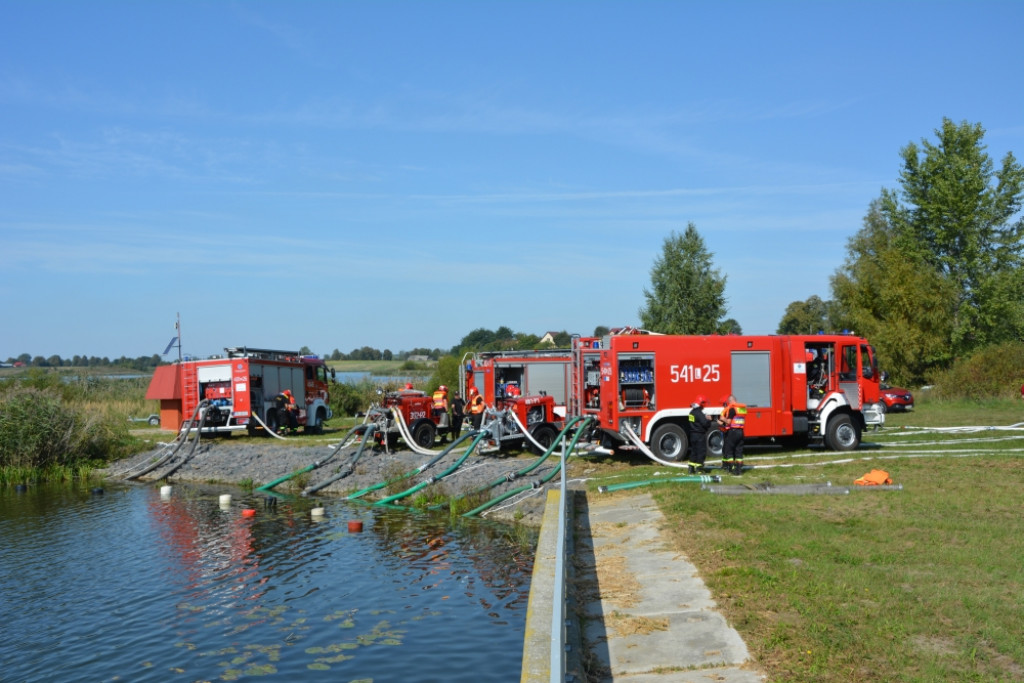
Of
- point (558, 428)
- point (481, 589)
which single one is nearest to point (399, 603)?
point (481, 589)

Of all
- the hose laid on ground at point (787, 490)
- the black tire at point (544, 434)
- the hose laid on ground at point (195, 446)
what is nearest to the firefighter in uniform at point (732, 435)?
the hose laid on ground at point (787, 490)

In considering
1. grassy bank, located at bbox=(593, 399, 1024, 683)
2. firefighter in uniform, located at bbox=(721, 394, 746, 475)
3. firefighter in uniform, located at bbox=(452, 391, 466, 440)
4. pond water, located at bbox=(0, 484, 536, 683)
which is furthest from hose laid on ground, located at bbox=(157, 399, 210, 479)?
firefighter in uniform, located at bbox=(721, 394, 746, 475)

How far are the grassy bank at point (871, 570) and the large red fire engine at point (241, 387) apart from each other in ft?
61.1

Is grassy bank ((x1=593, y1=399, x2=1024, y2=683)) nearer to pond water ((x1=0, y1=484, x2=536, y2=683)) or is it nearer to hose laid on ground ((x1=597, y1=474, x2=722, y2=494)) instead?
hose laid on ground ((x1=597, y1=474, x2=722, y2=494))

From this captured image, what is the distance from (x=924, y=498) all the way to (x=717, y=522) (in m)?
3.48

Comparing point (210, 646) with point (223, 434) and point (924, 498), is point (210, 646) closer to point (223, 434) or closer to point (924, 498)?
point (924, 498)

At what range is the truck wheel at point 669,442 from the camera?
63.4ft

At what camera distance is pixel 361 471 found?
22.2 m

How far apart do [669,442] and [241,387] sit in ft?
52.7

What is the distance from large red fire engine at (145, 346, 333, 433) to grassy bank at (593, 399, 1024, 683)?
→ 18.6 metres

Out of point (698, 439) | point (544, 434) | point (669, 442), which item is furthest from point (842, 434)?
point (544, 434)

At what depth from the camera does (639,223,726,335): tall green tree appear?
4603cm

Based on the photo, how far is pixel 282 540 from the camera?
15.8 meters

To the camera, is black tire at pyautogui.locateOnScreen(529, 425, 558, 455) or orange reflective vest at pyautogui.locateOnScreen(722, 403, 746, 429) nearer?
orange reflective vest at pyautogui.locateOnScreen(722, 403, 746, 429)
